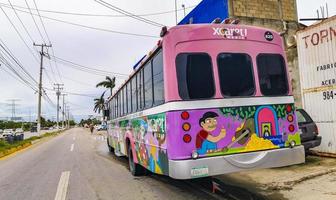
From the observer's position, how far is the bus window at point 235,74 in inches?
233

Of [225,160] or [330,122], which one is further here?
[330,122]

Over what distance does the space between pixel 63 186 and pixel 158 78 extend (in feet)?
13.6

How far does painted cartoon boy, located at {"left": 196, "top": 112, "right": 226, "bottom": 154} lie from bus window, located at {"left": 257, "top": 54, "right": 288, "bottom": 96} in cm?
118

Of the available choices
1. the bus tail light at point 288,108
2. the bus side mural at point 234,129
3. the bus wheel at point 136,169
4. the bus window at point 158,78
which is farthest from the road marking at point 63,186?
the bus tail light at point 288,108

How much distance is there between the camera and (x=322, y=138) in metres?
10.1

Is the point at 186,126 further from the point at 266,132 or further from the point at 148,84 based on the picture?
the point at 148,84

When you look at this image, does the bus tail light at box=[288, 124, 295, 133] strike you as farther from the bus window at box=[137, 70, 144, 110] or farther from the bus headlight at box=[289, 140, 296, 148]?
the bus window at box=[137, 70, 144, 110]

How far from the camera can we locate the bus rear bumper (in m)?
5.38

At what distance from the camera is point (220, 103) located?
579cm

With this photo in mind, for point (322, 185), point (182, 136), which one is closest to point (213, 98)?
point (182, 136)

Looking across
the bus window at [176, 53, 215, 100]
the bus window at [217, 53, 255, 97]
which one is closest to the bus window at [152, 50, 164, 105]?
the bus window at [176, 53, 215, 100]

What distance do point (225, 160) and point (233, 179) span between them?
2761mm

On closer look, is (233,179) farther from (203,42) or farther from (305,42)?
(305,42)

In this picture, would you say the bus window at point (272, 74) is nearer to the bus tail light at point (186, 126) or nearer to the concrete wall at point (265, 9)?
the bus tail light at point (186, 126)
